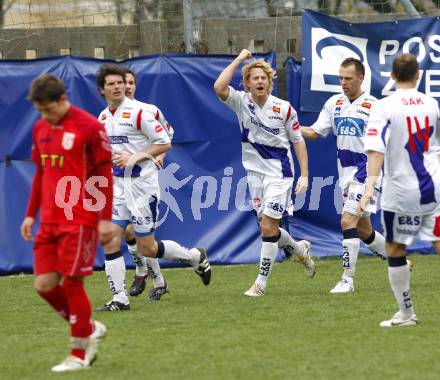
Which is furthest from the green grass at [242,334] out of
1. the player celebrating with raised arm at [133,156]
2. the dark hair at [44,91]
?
the dark hair at [44,91]

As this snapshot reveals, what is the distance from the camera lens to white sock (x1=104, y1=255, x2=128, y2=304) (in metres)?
9.17

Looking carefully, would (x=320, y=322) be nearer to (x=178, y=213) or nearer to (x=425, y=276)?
(x=425, y=276)

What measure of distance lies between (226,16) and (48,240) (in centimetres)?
732

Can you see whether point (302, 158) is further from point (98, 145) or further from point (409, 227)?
point (98, 145)

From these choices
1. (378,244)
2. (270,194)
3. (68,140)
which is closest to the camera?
(68,140)

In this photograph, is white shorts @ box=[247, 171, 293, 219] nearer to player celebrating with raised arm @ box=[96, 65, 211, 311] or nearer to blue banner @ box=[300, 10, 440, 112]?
player celebrating with raised arm @ box=[96, 65, 211, 311]

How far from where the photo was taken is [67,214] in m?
6.62

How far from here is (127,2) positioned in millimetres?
13055

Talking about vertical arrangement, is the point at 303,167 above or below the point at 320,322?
above

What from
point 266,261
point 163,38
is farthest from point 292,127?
point 163,38

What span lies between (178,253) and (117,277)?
856 millimetres

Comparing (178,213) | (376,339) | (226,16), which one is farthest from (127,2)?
(376,339)

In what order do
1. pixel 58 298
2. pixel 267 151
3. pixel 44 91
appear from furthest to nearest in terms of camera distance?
pixel 267 151 < pixel 58 298 < pixel 44 91

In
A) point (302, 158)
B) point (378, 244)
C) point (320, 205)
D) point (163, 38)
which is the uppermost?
point (163, 38)
